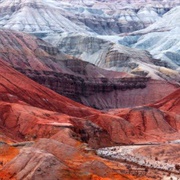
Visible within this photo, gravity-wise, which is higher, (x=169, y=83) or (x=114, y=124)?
(x=114, y=124)

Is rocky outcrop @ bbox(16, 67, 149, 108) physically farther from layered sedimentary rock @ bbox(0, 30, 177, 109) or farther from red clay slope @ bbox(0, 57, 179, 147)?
red clay slope @ bbox(0, 57, 179, 147)

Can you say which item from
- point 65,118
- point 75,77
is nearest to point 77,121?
point 65,118

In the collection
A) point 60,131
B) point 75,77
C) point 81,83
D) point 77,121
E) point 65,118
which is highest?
point 60,131

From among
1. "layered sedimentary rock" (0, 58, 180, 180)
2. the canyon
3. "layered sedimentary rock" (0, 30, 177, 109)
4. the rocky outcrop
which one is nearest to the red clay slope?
"layered sedimentary rock" (0, 58, 180, 180)

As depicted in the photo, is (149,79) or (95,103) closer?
(95,103)

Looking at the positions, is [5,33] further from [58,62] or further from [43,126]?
[43,126]

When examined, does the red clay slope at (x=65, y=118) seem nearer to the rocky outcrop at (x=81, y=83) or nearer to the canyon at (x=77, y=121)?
the canyon at (x=77, y=121)

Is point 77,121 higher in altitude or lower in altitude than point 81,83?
higher

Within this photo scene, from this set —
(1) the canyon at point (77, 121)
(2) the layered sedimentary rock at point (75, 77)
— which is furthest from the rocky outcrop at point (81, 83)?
(1) the canyon at point (77, 121)

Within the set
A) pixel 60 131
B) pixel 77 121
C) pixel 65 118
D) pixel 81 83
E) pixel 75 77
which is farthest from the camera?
pixel 81 83

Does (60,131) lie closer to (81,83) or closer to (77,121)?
(77,121)

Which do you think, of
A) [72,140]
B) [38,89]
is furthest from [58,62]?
[72,140]
